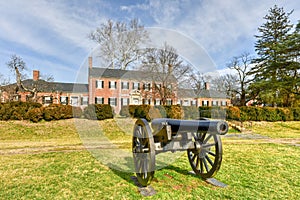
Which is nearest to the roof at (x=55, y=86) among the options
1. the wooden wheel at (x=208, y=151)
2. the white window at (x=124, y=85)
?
the white window at (x=124, y=85)

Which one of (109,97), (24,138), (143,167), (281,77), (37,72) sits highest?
(37,72)

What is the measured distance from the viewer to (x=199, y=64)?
7004mm

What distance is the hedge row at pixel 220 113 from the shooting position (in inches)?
573

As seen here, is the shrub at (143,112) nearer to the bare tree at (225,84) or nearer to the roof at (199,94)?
the roof at (199,94)

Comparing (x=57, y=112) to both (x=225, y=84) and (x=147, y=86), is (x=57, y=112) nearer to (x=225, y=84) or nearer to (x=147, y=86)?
(x=147, y=86)

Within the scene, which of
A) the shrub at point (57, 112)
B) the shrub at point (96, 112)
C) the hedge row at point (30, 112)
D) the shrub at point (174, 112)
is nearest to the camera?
the hedge row at point (30, 112)

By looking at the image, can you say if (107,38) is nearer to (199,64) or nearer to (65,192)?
(199,64)

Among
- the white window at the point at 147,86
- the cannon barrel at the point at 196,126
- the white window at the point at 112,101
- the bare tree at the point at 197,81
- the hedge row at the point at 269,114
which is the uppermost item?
the bare tree at the point at 197,81

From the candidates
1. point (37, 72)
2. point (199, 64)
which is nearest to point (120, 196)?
point (199, 64)

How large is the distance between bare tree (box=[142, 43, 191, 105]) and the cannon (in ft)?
42.8

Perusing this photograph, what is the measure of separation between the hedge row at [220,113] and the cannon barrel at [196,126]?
10.9 m

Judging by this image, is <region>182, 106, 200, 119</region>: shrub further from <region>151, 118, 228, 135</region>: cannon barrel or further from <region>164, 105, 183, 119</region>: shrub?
<region>151, 118, 228, 135</region>: cannon barrel

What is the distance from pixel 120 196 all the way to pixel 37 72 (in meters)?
29.8

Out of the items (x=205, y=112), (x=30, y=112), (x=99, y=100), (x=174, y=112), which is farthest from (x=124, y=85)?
(x=30, y=112)
